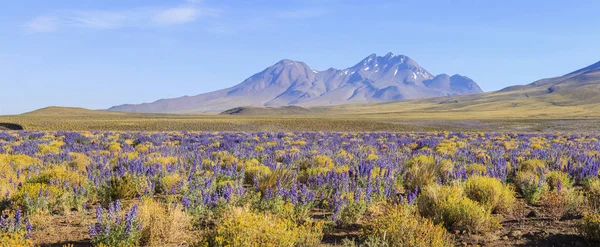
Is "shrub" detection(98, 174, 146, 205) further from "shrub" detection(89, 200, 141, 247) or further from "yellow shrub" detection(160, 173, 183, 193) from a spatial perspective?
"shrub" detection(89, 200, 141, 247)

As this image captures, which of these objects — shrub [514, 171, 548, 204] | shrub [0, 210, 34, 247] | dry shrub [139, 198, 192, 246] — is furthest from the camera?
shrub [514, 171, 548, 204]

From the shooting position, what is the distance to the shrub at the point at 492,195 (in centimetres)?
658

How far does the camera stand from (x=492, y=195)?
662 cm

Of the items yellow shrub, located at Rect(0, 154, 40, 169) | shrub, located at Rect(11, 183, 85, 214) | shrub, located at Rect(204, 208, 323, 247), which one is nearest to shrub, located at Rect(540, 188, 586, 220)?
shrub, located at Rect(204, 208, 323, 247)

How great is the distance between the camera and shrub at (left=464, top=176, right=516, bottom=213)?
6.58m

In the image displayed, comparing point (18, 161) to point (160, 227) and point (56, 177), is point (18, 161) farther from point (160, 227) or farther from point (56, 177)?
point (160, 227)

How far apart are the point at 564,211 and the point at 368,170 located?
11.6 feet

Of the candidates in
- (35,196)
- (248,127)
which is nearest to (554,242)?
(35,196)

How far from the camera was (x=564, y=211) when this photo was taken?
621 cm

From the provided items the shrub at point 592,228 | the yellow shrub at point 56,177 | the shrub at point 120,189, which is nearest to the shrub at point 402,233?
the shrub at point 592,228

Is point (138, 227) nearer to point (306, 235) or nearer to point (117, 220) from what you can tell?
point (117, 220)

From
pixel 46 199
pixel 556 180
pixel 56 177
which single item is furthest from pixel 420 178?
pixel 56 177

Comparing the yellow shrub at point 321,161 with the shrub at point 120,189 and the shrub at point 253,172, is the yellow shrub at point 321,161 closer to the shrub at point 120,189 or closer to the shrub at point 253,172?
the shrub at point 253,172

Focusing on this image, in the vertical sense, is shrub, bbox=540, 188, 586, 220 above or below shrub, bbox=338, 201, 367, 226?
below
